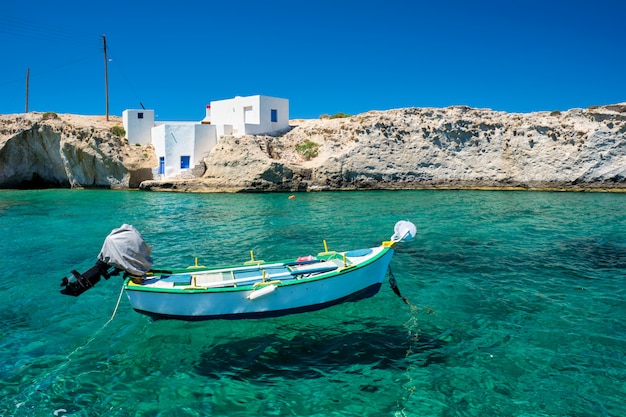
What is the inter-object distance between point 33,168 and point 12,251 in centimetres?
3502

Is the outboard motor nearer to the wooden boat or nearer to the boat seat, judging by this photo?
the wooden boat

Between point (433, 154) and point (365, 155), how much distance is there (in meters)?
6.75

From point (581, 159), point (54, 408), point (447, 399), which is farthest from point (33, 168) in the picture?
point (581, 159)

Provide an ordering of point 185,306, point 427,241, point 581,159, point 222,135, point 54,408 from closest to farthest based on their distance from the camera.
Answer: point 54,408 < point 185,306 < point 427,241 < point 581,159 < point 222,135

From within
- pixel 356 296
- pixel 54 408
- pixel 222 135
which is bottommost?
pixel 54 408

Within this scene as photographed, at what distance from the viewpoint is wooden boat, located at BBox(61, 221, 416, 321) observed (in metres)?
8.11

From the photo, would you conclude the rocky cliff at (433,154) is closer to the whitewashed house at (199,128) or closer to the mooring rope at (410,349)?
the whitewashed house at (199,128)

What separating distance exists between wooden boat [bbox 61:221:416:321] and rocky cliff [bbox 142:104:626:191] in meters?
31.0

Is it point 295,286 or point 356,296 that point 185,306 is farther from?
point 356,296

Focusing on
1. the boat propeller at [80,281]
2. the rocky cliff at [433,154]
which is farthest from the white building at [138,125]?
the boat propeller at [80,281]

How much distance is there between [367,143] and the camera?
1692 inches

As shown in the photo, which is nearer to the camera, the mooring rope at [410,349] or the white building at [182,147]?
the mooring rope at [410,349]

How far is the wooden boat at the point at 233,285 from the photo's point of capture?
811cm

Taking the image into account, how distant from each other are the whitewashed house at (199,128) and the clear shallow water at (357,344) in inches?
1034
